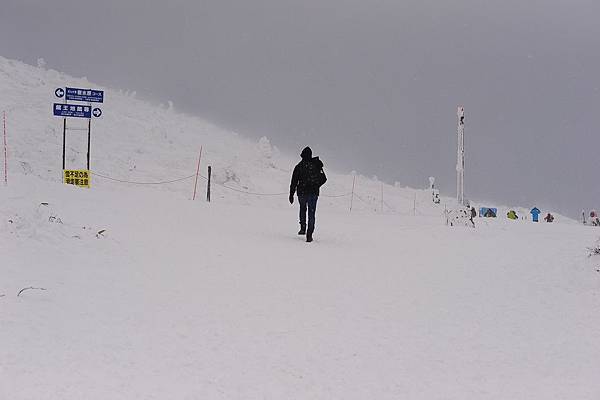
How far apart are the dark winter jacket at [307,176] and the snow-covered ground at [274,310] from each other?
114cm

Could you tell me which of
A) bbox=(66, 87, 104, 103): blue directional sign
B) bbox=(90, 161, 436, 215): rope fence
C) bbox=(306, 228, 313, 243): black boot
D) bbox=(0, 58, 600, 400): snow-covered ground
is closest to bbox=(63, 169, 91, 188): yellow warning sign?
bbox=(66, 87, 104, 103): blue directional sign

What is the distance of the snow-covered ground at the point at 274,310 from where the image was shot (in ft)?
15.8

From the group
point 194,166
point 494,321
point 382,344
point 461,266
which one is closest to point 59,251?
point 382,344

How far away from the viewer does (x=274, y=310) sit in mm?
6840

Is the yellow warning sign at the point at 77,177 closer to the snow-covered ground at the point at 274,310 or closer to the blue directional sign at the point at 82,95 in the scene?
the blue directional sign at the point at 82,95

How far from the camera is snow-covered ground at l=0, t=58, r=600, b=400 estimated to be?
190 inches

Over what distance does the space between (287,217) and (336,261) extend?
812cm

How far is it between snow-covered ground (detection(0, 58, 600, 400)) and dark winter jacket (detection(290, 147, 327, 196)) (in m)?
1.14

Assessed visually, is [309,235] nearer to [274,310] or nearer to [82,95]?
[274,310]

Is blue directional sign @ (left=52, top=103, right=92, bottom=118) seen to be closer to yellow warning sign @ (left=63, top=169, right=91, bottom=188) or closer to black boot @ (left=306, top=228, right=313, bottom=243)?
yellow warning sign @ (left=63, top=169, right=91, bottom=188)

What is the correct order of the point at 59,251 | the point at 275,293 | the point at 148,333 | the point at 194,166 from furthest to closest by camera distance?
the point at 194,166
the point at 59,251
the point at 275,293
the point at 148,333

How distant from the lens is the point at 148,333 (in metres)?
5.72

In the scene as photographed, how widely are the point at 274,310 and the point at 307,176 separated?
6.49m

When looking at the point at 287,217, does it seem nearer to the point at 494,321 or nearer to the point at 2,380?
the point at 494,321
